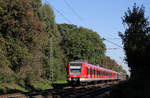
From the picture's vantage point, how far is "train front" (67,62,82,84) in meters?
32.1

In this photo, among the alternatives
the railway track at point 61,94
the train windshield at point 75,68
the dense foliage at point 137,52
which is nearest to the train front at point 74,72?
the train windshield at point 75,68

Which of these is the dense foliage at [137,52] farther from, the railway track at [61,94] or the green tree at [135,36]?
the railway track at [61,94]

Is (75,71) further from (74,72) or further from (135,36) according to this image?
(135,36)

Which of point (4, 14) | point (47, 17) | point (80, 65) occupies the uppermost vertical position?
point (47, 17)

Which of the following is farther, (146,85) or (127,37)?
(127,37)

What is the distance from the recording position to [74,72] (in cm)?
3253

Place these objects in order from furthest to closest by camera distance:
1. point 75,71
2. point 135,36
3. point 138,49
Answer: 1. point 75,71
2. point 135,36
3. point 138,49

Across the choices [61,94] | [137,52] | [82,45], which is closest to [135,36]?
[137,52]

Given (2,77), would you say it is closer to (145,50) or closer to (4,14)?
(4,14)

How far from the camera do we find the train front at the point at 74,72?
3209 cm

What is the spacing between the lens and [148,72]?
14.8m

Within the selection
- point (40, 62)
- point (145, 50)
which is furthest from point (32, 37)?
point (145, 50)

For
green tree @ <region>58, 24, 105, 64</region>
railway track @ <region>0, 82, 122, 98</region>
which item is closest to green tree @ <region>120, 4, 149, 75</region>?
railway track @ <region>0, 82, 122, 98</region>

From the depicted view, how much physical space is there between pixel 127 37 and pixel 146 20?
2136 mm
